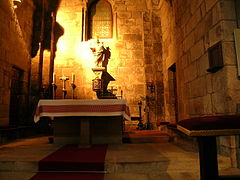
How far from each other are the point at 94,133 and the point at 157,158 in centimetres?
183

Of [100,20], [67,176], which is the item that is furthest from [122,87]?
[67,176]

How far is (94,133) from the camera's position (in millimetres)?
4125

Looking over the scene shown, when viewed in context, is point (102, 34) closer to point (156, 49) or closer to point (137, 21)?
point (137, 21)

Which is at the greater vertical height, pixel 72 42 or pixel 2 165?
pixel 72 42

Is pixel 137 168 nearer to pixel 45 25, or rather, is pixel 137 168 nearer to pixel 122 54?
pixel 122 54

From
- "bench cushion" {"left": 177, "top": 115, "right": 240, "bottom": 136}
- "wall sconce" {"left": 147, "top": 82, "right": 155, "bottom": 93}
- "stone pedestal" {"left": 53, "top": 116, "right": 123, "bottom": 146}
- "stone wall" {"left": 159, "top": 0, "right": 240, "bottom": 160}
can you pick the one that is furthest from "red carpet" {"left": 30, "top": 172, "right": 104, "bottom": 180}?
"wall sconce" {"left": 147, "top": 82, "right": 155, "bottom": 93}

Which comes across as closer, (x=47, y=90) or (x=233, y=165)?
(x=233, y=165)

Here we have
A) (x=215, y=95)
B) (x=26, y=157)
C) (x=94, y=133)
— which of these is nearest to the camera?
(x=26, y=157)

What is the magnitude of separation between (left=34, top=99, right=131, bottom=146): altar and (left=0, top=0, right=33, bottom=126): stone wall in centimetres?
240

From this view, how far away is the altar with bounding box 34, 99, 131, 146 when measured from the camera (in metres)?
3.64

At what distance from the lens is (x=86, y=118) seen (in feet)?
12.2

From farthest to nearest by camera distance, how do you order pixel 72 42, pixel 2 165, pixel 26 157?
pixel 72 42 → pixel 26 157 → pixel 2 165

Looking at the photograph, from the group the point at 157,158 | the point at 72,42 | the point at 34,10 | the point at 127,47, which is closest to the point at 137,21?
the point at 127,47

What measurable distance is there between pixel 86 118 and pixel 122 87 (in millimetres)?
3772
